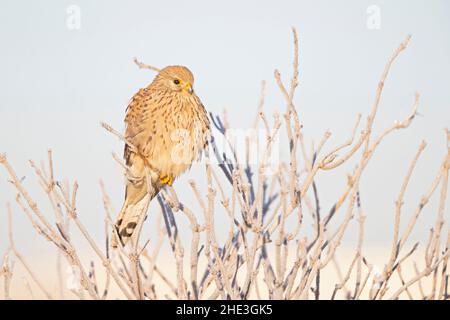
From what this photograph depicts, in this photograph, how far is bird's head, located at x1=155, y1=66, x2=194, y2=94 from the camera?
249 cm

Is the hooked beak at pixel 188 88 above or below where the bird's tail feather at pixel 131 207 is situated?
above

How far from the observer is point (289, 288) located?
1548mm

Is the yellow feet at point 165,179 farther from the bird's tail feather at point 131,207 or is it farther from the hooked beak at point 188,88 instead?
the hooked beak at point 188,88

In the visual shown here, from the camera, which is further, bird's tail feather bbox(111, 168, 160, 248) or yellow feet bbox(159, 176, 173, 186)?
yellow feet bbox(159, 176, 173, 186)

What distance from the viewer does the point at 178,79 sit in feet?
8.27

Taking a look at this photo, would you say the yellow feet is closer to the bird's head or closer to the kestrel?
the kestrel

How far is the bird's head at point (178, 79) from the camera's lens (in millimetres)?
2486

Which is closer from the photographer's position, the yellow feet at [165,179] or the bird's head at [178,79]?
the bird's head at [178,79]

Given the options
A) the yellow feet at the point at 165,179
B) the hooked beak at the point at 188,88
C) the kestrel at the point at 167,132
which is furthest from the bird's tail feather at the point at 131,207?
the hooked beak at the point at 188,88

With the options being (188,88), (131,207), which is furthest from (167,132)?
(131,207)

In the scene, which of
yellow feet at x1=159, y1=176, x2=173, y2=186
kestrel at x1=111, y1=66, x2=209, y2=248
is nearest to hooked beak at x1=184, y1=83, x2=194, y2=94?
kestrel at x1=111, y1=66, x2=209, y2=248

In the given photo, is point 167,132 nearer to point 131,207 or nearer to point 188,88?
point 188,88

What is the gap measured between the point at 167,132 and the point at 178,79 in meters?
0.27
